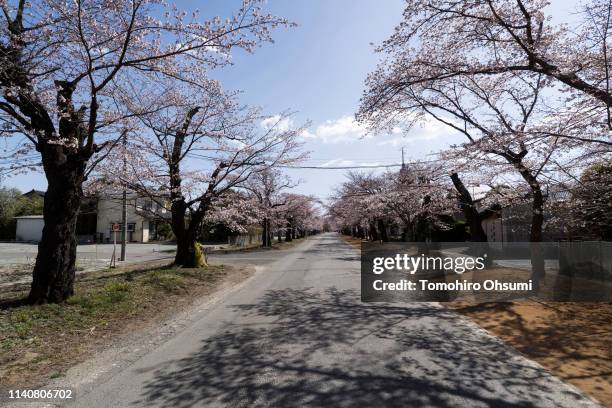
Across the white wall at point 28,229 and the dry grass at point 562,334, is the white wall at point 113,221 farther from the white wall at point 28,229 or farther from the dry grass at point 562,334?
the dry grass at point 562,334

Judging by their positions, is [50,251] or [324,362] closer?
[324,362]

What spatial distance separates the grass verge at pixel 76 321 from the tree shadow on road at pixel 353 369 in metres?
1.77

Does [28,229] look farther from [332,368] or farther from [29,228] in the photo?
[332,368]

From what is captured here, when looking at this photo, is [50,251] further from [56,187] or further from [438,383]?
[438,383]

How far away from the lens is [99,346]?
653 centimetres

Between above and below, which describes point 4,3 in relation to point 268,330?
above

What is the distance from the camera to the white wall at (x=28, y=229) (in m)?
44.2

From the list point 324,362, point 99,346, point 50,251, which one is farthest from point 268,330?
point 50,251

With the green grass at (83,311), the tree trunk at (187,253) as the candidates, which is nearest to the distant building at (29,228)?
the tree trunk at (187,253)

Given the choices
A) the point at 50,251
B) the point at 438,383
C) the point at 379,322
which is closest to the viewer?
the point at 438,383

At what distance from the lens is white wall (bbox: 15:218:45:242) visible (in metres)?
44.2

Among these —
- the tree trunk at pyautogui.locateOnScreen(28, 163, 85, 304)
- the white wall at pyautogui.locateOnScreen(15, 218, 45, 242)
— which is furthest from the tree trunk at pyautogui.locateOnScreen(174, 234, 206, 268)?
the white wall at pyautogui.locateOnScreen(15, 218, 45, 242)

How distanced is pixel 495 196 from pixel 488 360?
933cm

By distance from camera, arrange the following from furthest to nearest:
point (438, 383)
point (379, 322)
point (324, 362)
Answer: point (379, 322) → point (324, 362) → point (438, 383)
